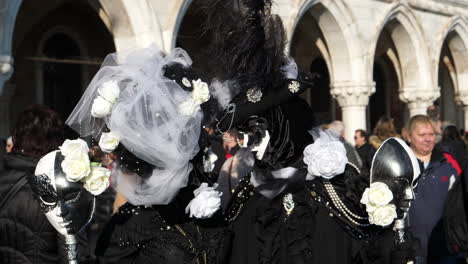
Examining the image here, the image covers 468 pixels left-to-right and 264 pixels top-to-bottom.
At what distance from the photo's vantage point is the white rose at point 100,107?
2.73 m

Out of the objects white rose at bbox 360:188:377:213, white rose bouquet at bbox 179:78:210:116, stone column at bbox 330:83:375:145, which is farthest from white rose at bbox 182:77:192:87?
stone column at bbox 330:83:375:145

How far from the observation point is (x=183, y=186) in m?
2.87

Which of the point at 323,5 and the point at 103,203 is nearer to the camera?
the point at 103,203

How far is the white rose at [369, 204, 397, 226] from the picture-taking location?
2867 millimetres

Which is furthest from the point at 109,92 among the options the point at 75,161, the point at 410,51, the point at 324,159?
the point at 410,51

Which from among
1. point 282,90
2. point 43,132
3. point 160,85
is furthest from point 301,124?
point 43,132

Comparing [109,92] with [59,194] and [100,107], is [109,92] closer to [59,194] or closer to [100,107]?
[100,107]

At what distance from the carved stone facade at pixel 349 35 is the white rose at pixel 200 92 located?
4.27m

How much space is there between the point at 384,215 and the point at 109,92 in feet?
4.00

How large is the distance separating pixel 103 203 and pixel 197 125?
153 inches

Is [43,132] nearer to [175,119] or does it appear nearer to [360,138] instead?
[175,119]

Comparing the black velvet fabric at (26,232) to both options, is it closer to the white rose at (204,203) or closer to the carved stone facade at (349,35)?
the white rose at (204,203)

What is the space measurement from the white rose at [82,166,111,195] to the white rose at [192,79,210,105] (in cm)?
47

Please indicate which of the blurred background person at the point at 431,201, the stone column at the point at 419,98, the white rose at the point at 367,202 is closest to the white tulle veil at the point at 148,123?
the white rose at the point at 367,202
